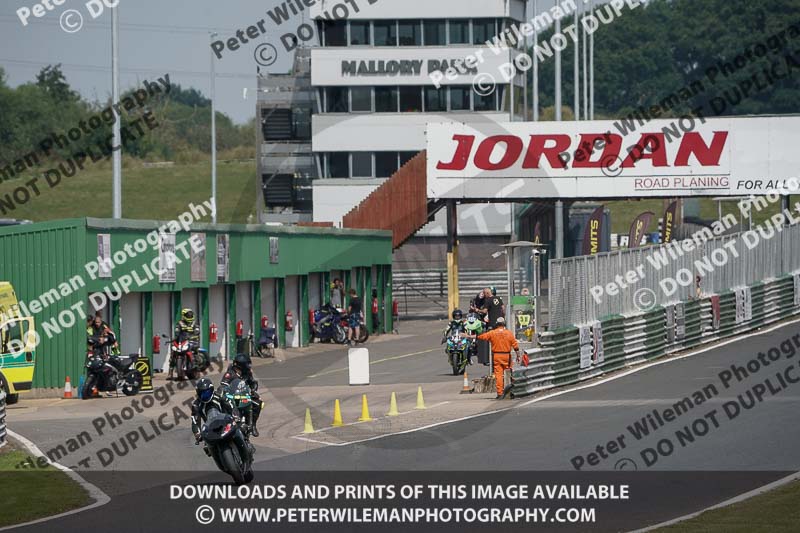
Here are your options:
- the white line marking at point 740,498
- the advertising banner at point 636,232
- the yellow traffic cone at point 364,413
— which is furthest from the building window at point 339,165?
the white line marking at point 740,498

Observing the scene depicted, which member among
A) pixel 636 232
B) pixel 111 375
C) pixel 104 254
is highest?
pixel 636 232

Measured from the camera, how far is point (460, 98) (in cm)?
7388

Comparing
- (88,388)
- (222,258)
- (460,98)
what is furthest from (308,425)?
(460,98)

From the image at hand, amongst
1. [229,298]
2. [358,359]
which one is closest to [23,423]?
[358,359]

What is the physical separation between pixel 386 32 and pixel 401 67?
215 cm

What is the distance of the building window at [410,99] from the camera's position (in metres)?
73.9

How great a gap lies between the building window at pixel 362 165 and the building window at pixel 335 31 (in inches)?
239

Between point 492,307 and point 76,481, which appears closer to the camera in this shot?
point 76,481

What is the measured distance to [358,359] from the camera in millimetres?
30281

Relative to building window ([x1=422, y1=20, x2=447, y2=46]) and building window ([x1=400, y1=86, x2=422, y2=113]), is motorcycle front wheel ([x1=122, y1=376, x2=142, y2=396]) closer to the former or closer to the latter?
building window ([x1=400, y1=86, x2=422, y2=113])

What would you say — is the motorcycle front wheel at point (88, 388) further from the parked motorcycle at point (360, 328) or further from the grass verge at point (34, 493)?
the parked motorcycle at point (360, 328)

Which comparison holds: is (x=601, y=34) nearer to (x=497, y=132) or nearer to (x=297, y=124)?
(x=297, y=124)

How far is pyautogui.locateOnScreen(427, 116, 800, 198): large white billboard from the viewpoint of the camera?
49.3 m

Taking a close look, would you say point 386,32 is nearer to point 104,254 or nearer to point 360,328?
point 360,328
